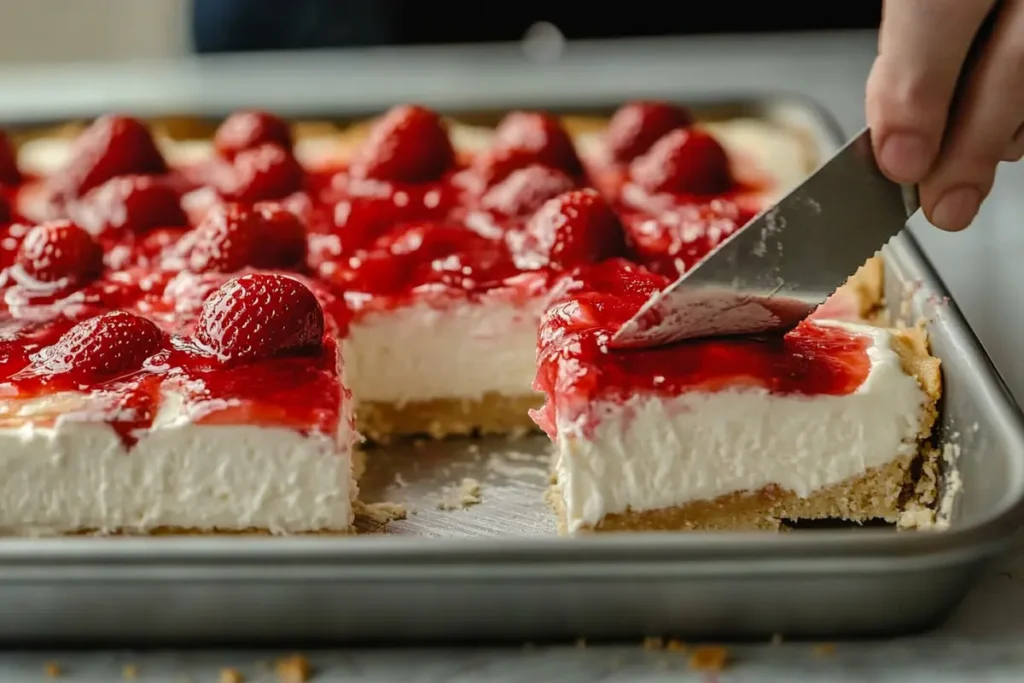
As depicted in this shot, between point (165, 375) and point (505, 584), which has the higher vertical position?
point (165, 375)

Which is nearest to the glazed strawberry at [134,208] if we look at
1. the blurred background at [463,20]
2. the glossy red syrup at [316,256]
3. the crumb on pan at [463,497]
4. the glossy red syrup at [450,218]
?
the glossy red syrup at [316,256]

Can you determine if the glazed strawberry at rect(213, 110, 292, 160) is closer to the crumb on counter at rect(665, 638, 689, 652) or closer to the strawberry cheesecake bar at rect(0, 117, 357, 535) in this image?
the strawberry cheesecake bar at rect(0, 117, 357, 535)

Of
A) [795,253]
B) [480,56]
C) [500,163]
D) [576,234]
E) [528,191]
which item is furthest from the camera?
[480,56]

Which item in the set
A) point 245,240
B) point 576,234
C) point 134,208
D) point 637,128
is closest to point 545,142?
point 637,128

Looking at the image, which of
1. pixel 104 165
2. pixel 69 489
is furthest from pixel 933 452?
pixel 104 165

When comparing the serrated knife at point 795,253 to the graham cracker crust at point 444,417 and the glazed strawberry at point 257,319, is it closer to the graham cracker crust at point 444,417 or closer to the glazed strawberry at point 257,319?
the glazed strawberry at point 257,319

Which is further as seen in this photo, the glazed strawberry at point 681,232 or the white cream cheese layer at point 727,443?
the glazed strawberry at point 681,232

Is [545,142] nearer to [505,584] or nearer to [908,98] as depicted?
[908,98]

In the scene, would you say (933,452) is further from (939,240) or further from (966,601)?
(939,240)
